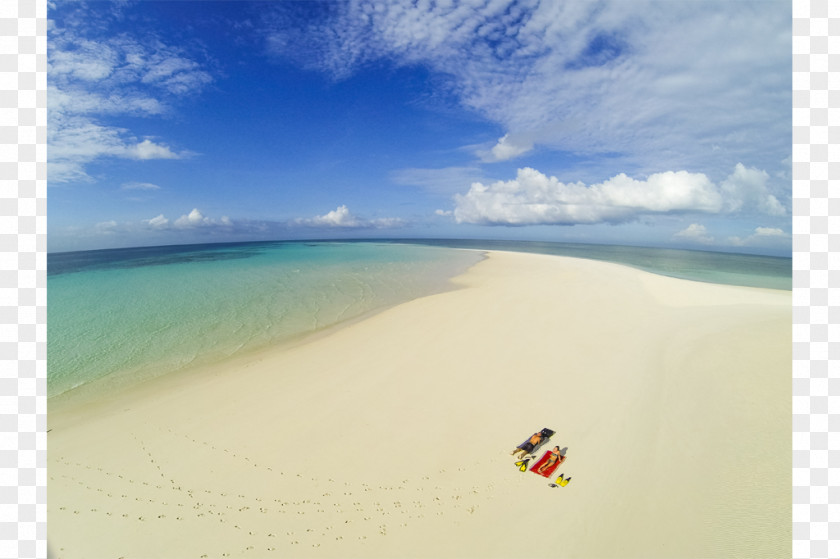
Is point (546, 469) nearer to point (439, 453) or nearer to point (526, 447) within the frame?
point (526, 447)

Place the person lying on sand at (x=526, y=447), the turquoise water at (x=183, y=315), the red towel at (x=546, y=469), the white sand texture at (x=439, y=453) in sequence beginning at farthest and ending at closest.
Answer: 1. the turquoise water at (x=183, y=315)
2. the person lying on sand at (x=526, y=447)
3. the red towel at (x=546, y=469)
4. the white sand texture at (x=439, y=453)

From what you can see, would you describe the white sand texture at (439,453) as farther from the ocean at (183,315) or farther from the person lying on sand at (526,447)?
the ocean at (183,315)

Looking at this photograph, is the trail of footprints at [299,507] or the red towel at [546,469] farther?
the red towel at [546,469]

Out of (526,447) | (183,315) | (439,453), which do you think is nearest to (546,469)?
(526,447)

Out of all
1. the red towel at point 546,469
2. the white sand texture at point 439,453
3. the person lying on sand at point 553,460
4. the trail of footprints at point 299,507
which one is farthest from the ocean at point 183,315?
the person lying on sand at point 553,460

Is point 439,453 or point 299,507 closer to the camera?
point 299,507

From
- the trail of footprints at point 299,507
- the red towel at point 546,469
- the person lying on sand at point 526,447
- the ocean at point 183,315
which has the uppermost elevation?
the ocean at point 183,315
